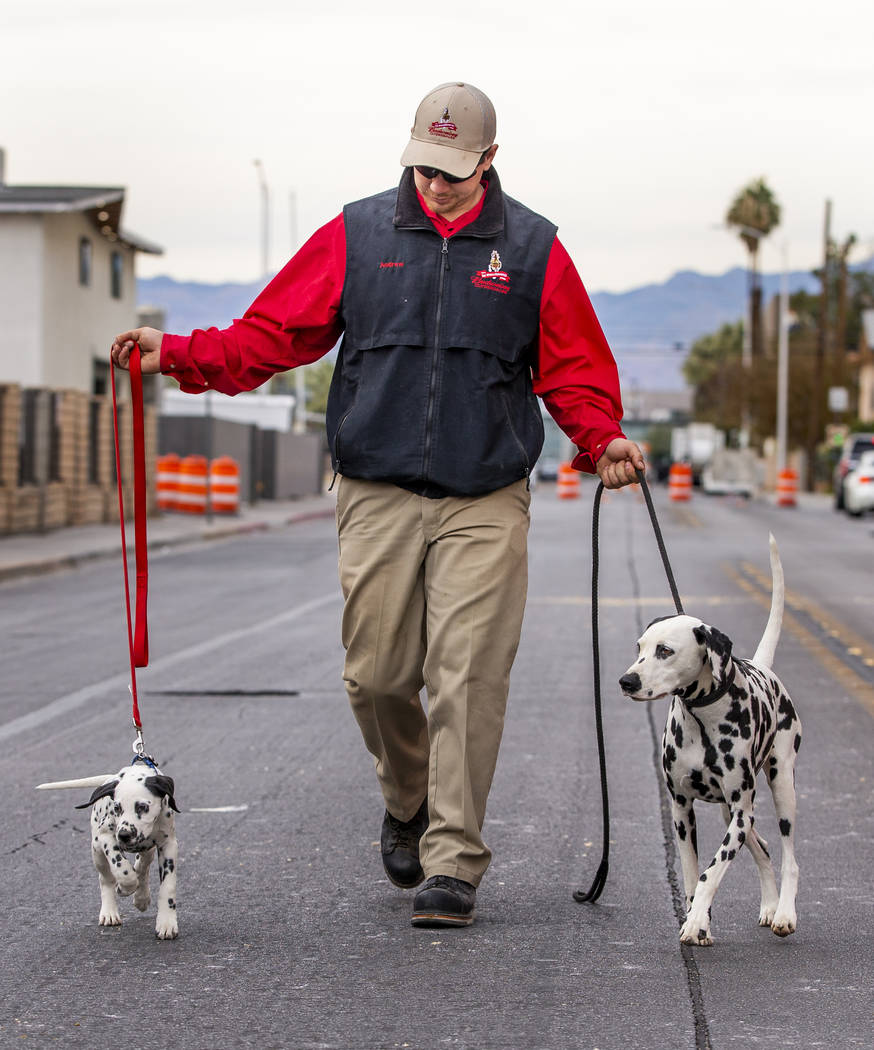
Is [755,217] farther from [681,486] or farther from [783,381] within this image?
[681,486]

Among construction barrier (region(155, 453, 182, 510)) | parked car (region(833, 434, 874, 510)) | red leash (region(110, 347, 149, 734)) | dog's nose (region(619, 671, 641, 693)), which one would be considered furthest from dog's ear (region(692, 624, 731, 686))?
parked car (region(833, 434, 874, 510))

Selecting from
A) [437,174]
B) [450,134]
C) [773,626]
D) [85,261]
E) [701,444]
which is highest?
[85,261]

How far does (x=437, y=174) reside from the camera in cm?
491

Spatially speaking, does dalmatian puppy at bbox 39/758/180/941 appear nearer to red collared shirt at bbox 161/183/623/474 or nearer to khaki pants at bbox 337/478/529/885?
khaki pants at bbox 337/478/529/885

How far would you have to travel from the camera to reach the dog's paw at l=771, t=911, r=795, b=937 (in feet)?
15.4

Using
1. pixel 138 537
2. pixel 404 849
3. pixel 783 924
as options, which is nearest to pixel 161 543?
pixel 404 849

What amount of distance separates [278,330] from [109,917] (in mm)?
1734

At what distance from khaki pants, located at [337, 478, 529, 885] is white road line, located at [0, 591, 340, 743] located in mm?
3805

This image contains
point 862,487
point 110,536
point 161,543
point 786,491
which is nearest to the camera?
point 110,536

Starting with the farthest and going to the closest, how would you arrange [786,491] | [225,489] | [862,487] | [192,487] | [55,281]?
1. [786,491]
2. [862,487]
3. [55,281]
4. [225,489]
5. [192,487]

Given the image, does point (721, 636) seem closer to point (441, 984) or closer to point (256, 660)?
point (441, 984)

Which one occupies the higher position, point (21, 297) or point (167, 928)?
point (21, 297)

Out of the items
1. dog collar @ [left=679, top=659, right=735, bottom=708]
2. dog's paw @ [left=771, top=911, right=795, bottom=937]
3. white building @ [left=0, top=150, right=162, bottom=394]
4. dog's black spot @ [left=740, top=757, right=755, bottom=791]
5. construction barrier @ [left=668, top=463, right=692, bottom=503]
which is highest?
white building @ [left=0, top=150, right=162, bottom=394]

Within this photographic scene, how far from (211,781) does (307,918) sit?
233 centimetres
